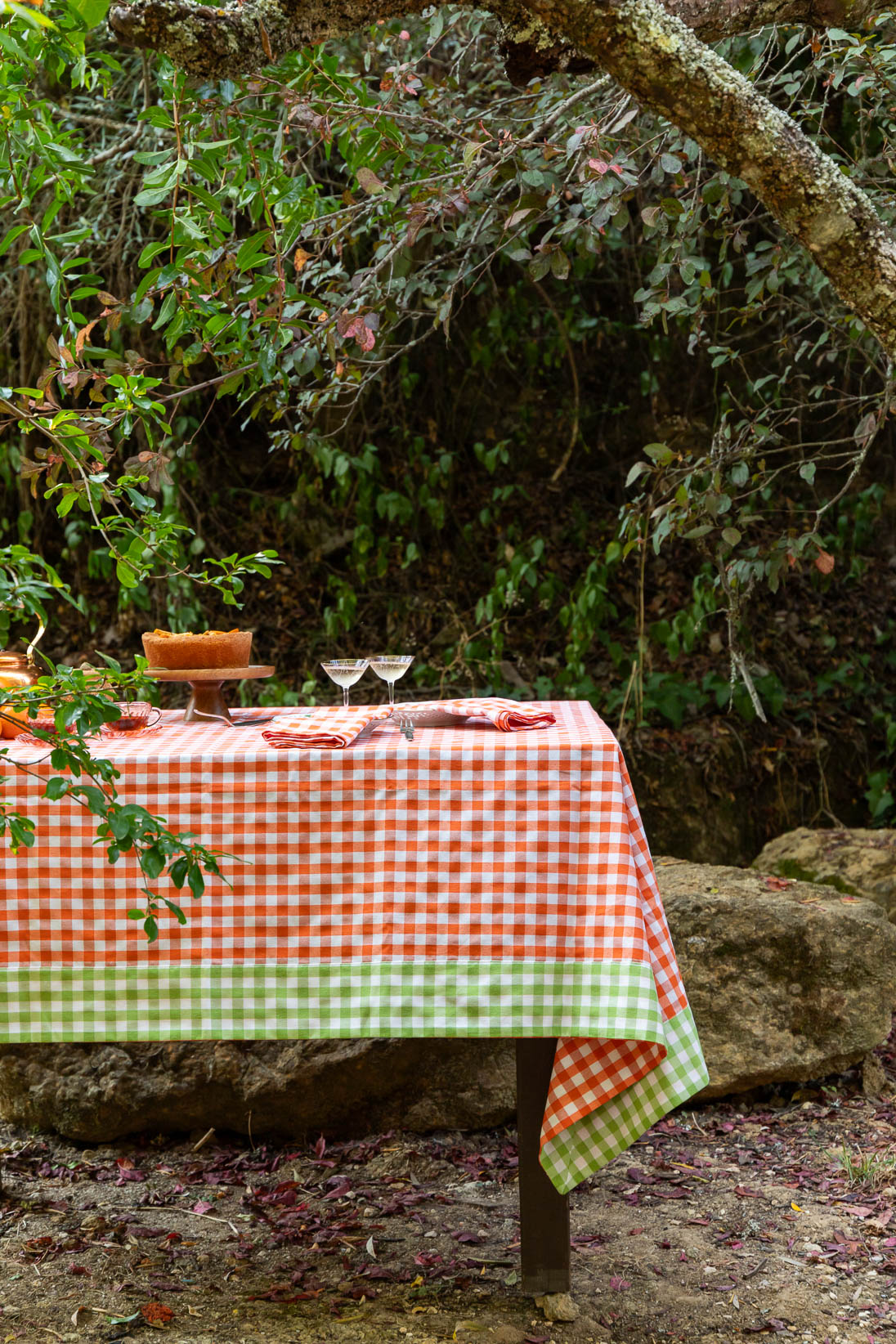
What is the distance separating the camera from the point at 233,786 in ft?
6.44

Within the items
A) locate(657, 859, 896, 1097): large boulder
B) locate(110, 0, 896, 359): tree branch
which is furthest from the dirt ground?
locate(110, 0, 896, 359): tree branch

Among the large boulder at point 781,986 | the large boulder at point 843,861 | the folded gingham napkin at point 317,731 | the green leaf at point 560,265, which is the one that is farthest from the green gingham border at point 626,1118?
the large boulder at point 843,861

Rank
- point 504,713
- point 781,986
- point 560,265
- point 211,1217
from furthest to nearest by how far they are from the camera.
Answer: point 781,986 < point 560,265 < point 211,1217 < point 504,713

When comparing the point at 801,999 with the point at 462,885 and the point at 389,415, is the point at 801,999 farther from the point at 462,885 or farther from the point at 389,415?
the point at 389,415

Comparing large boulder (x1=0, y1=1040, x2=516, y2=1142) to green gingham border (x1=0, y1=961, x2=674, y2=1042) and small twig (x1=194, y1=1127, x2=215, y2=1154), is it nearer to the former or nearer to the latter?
small twig (x1=194, y1=1127, x2=215, y2=1154)

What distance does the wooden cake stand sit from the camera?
7.47 feet

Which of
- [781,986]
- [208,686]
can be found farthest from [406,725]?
[781,986]

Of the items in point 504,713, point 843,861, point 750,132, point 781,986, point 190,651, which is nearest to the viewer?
point 750,132

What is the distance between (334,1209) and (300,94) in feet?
7.49

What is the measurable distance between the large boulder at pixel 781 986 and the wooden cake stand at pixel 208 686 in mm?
1352

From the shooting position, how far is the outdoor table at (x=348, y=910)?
195 cm

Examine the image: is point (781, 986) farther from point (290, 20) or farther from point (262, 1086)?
point (290, 20)

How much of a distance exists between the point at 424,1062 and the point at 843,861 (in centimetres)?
172

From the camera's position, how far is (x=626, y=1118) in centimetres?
198
